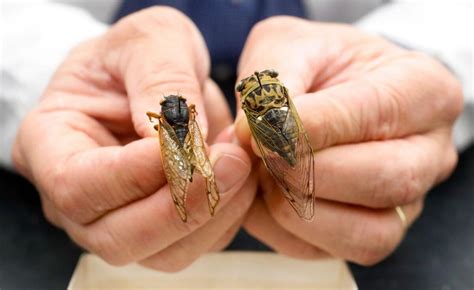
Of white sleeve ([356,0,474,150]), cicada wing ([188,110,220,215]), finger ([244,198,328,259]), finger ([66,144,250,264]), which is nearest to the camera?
cicada wing ([188,110,220,215])

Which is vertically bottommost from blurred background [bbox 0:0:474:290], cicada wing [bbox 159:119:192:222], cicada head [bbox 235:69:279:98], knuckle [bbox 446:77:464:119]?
blurred background [bbox 0:0:474:290]

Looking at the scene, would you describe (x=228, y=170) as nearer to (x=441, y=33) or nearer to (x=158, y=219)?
(x=158, y=219)

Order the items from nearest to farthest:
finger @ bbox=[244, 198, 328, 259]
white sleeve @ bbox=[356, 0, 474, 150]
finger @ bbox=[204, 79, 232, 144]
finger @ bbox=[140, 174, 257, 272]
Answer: finger @ bbox=[140, 174, 257, 272] < finger @ bbox=[244, 198, 328, 259] < finger @ bbox=[204, 79, 232, 144] < white sleeve @ bbox=[356, 0, 474, 150]

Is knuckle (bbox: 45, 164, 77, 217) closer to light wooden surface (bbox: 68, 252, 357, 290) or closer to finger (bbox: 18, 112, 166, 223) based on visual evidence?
finger (bbox: 18, 112, 166, 223)

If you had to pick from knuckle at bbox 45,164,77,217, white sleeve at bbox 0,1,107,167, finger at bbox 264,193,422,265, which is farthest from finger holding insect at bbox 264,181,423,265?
white sleeve at bbox 0,1,107,167

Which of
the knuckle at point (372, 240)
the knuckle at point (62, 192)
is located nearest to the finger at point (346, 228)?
the knuckle at point (372, 240)

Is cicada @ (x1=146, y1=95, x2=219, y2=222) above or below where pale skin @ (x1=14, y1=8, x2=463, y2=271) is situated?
above

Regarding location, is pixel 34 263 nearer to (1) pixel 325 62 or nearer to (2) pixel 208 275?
(2) pixel 208 275
